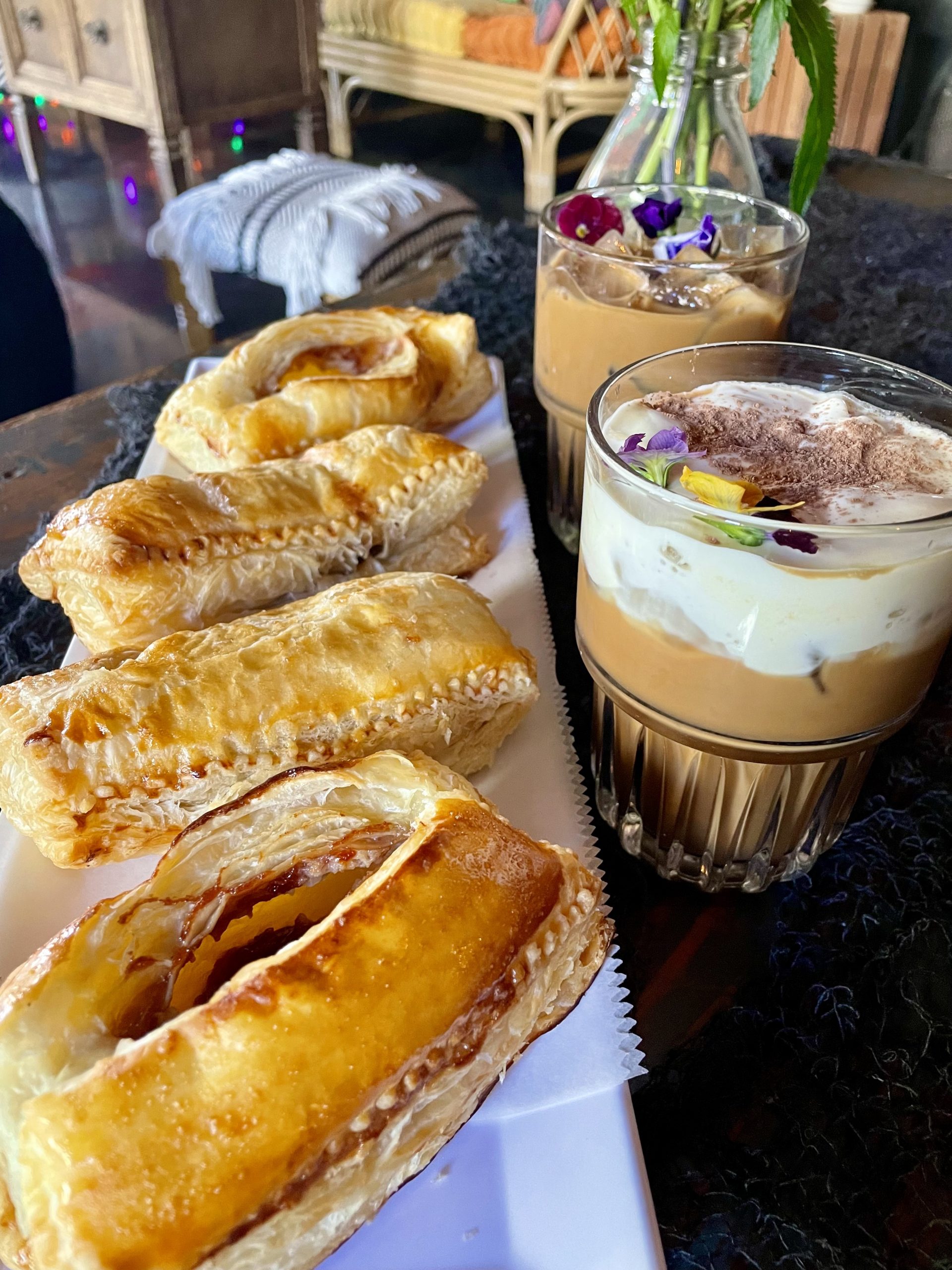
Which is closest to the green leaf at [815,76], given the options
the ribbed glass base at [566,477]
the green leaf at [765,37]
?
the green leaf at [765,37]

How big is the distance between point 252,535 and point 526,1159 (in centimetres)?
56

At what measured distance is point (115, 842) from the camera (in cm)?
68

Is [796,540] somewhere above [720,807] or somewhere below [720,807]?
above

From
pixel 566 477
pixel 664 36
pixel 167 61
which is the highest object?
pixel 664 36

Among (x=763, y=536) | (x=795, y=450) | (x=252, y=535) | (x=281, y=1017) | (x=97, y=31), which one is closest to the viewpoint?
(x=281, y=1017)

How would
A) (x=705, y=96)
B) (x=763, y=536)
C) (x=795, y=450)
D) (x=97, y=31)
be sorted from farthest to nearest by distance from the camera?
1. (x=97, y=31)
2. (x=705, y=96)
3. (x=795, y=450)
4. (x=763, y=536)

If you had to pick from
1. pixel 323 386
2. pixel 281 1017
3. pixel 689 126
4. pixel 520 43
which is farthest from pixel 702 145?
pixel 520 43

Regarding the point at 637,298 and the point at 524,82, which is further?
the point at 524,82

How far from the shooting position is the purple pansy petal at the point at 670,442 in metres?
0.66

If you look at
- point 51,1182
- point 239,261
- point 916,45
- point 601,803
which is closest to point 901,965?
point 601,803

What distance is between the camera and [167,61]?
4.05 meters

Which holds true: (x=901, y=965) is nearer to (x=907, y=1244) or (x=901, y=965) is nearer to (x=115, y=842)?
(x=907, y=1244)

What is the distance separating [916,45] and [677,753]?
509cm

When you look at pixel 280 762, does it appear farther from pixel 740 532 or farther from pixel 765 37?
pixel 765 37
